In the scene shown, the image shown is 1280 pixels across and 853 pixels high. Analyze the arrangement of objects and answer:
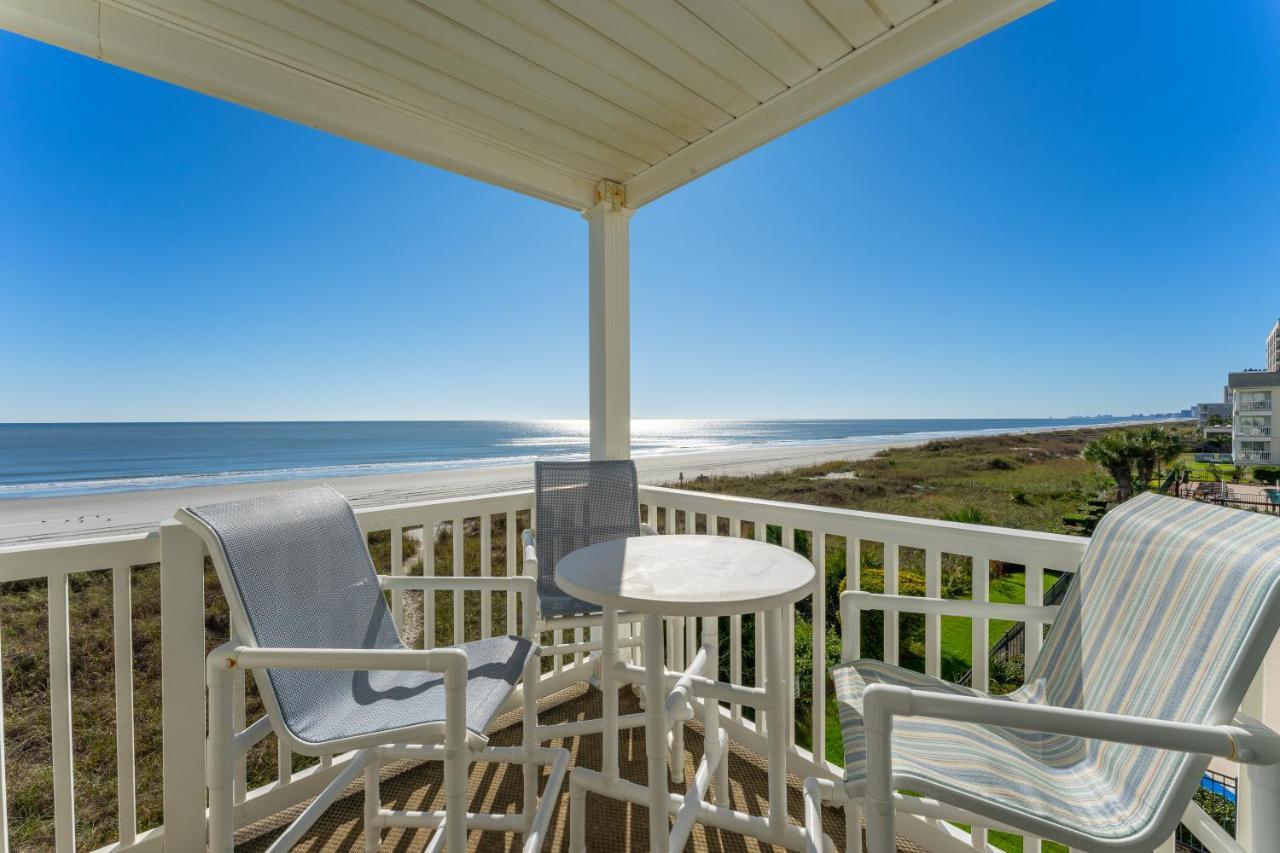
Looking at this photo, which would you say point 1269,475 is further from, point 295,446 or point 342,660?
point 295,446

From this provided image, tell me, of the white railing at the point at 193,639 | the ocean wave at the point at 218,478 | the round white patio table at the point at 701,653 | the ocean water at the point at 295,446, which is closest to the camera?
the round white patio table at the point at 701,653

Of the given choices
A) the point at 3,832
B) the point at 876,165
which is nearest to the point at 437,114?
the point at 3,832

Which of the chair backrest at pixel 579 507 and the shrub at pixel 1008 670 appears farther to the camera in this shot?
the shrub at pixel 1008 670

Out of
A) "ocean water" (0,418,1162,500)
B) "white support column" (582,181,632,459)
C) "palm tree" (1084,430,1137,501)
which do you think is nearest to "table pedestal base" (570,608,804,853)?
"white support column" (582,181,632,459)

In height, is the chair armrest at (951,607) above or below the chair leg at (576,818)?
above

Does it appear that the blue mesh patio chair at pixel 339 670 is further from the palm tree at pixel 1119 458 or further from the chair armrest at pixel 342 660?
the palm tree at pixel 1119 458

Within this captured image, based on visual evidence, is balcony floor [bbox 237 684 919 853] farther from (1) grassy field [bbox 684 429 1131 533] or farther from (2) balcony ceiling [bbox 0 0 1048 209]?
(1) grassy field [bbox 684 429 1131 533]

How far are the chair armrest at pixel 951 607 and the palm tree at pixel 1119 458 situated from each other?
11513 millimetres

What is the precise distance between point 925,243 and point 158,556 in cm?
1777

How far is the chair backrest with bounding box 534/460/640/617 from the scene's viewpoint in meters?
2.46

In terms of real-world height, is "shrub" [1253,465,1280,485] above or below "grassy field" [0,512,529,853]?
above

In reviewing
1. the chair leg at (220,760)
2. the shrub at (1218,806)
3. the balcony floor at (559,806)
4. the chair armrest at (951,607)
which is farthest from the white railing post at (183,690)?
the shrub at (1218,806)

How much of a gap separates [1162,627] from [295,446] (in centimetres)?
2636

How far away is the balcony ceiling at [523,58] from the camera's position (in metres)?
1.61
